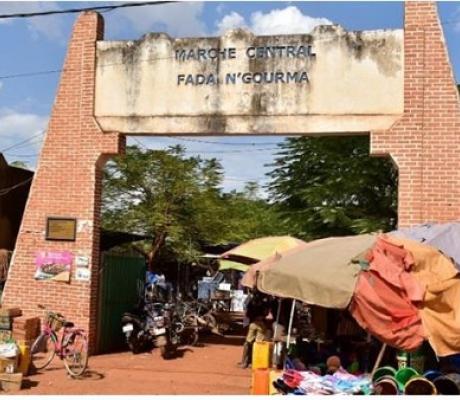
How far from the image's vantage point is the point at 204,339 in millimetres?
18344

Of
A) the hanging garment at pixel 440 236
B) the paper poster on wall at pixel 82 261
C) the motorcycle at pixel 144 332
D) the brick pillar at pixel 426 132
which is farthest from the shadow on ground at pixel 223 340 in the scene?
the hanging garment at pixel 440 236

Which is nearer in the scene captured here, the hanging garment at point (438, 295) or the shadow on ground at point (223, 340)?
the hanging garment at point (438, 295)

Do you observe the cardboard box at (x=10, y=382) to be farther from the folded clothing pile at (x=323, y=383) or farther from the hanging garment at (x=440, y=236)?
the hanging garment at (x=440, y=236)

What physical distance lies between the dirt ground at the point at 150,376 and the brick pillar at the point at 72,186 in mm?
1178

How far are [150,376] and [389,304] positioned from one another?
5.17 metres

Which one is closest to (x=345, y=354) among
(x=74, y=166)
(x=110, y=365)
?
(x=110, y=365)

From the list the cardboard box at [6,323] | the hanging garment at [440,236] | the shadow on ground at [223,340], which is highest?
the hanging garment at [440,236]

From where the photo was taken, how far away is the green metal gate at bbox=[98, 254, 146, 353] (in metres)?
14.5

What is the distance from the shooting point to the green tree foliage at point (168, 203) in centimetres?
2359

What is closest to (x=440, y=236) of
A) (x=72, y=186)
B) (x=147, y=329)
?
(x=147, y=329)

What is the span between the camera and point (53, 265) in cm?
1359

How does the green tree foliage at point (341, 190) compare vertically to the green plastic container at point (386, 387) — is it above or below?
above

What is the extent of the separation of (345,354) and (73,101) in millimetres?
7183

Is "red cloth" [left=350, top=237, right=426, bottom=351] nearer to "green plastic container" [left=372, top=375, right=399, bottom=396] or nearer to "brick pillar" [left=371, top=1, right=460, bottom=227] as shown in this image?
"green plastic container" [left=372, top=375, right=399, bottom=396]
